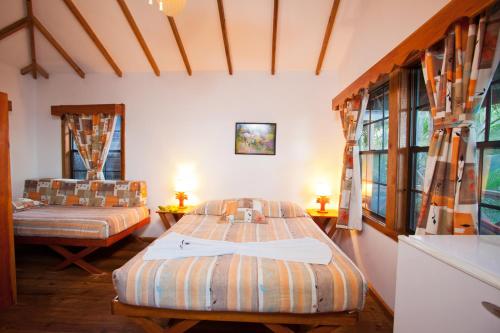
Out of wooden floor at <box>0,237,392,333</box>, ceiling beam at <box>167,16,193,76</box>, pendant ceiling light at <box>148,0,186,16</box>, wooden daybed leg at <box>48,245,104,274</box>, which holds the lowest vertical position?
wooden floor at <box>0,237,392,333</box>

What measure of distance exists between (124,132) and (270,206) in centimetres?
267

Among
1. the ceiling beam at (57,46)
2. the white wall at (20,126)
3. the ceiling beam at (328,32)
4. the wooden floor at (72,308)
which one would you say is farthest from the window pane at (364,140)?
the white wall at (20,126)

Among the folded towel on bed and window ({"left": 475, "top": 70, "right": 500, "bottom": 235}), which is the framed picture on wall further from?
window ({"left": 475, "top": 70, "right": 500, "bottom": 235})

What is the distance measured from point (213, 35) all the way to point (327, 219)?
3037 mm

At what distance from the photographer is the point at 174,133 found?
3.47m

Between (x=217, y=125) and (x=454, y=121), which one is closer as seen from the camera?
(x=454, y=121)

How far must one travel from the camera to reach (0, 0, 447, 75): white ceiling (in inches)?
96.7

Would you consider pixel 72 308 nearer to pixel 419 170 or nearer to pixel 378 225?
pixel 378 225

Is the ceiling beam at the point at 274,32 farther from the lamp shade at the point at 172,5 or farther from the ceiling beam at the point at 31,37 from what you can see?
the ceiling beam at the point at 31,37

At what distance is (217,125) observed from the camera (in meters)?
3.43

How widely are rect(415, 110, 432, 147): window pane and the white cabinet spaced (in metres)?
1.00

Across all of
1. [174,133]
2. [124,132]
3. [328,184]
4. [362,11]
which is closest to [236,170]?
[174,133]

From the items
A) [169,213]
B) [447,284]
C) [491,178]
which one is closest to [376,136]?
[491,178]

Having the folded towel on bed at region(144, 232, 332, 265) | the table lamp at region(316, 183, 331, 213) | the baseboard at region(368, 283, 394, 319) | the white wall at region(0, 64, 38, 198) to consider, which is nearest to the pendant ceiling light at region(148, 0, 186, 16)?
the folded towel on bed at region(144, 232, 332, 265)
